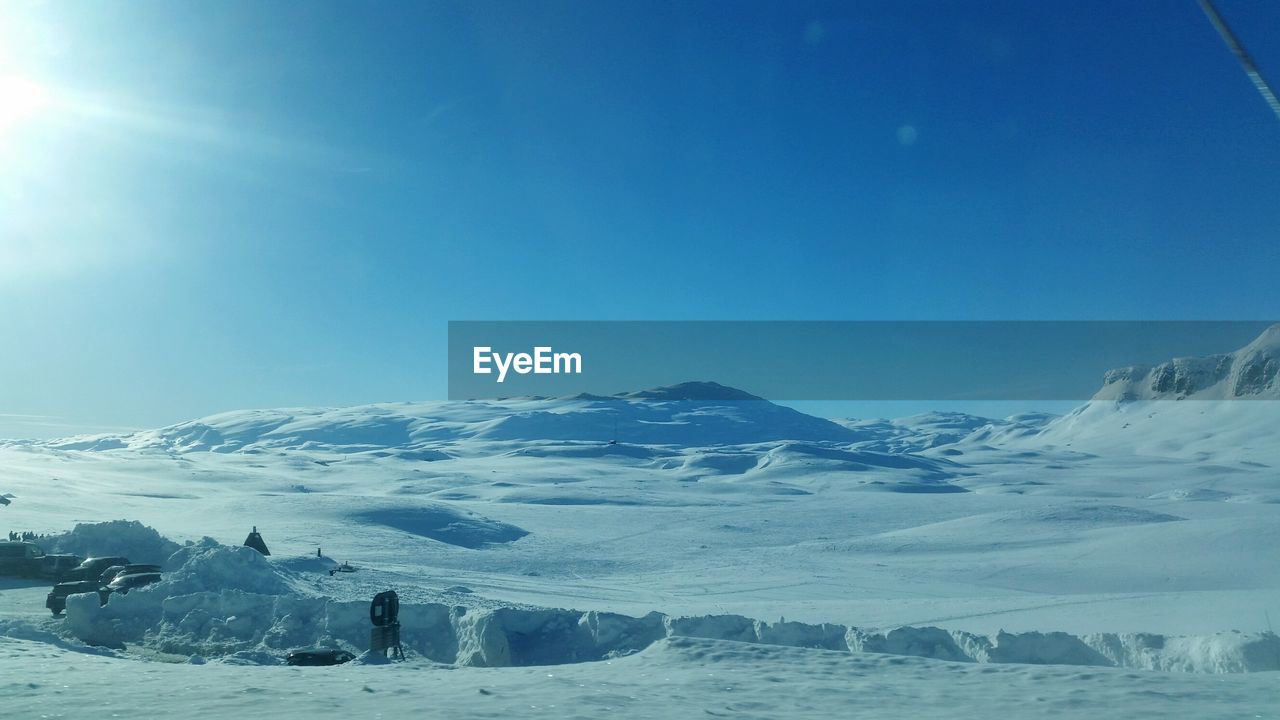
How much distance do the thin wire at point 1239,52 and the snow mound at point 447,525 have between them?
3143 centimetres

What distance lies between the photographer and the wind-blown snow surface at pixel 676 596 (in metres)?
9.20

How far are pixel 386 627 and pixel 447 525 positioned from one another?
90.5 ft

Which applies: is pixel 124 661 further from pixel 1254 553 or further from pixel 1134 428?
pixel 1134 428

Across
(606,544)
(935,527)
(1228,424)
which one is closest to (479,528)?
(606,544)

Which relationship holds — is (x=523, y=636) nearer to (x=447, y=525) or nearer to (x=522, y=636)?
(x=522, y=636)

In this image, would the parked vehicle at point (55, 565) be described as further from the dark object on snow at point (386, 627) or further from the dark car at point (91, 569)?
the dark object on snow at point (386, 627)

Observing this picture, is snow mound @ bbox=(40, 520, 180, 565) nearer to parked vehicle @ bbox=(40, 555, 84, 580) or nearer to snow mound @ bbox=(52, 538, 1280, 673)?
parked vehicle @ bbox=(40, 555, 84, 580)

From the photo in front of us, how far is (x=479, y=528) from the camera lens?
125ft

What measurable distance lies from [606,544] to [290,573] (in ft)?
54.5

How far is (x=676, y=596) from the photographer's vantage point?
69.5 feet

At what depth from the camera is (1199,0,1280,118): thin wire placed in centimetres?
563

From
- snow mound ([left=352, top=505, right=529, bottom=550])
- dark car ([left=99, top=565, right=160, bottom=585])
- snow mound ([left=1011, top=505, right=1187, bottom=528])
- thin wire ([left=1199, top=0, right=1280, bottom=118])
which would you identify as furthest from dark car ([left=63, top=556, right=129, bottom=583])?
snow mound ([left=1011, top=505, right=1187, bottom=528])

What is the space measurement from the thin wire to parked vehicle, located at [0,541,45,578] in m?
23.3

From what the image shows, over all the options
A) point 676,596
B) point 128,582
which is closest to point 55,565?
point 128,582
